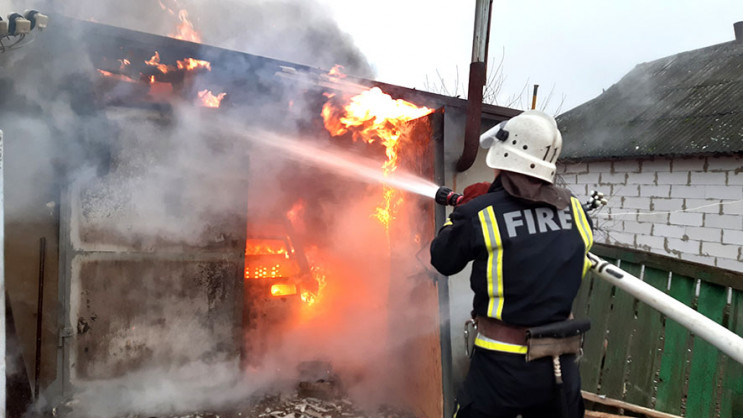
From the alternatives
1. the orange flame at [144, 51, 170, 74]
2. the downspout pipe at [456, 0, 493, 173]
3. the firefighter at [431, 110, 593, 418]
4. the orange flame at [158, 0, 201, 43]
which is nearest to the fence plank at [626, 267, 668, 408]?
the firefighter at [431, 110, 593, 418]

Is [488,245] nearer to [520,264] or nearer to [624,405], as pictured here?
[520,264]

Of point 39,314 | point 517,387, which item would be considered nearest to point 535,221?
point 517,387

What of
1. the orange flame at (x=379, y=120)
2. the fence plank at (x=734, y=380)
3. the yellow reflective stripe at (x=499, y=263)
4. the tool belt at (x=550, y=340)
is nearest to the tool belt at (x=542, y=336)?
the tool belt at (x=550, y=340)

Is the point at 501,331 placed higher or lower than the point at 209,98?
lower

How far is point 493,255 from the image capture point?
273 centimetres

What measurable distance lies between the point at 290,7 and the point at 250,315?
773cm

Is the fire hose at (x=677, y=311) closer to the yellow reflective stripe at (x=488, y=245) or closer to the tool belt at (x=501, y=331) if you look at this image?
the yellow reflective stripe at (x=488, y=245)

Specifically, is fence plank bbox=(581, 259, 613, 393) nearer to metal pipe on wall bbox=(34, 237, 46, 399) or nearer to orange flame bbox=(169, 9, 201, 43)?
metal pipe on wall bbox=(34, 237, 46, 399)

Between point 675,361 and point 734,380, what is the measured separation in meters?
0.46

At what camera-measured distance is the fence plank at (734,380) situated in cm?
330

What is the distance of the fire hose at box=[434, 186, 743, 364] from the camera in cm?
254

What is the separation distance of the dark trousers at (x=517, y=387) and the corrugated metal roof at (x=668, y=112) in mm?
7413

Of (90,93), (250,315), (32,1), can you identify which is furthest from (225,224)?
(32,1)

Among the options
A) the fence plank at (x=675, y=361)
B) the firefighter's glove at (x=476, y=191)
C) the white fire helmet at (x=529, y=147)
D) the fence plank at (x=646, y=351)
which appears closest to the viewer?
the white fire helmet at (x=529, y=147)
